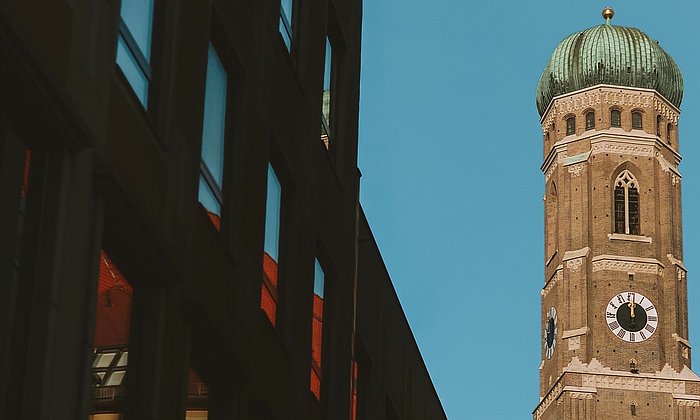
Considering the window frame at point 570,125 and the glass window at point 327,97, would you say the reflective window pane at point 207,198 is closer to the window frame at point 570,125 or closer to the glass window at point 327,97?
the glass window at point 327,97

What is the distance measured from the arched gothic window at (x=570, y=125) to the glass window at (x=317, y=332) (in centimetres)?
8650

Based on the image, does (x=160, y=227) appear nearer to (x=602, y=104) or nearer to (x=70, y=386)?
(x=70, y=386)

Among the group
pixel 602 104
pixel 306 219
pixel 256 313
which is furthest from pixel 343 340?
pixel 602 104

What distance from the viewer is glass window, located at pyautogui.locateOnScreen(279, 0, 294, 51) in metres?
21.5

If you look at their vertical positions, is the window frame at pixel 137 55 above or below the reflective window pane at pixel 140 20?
below

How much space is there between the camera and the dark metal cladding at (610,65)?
110062mm

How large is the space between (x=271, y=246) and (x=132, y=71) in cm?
582

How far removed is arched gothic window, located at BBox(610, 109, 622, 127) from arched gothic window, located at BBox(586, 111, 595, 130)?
106cm

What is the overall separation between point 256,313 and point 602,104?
9126 cm

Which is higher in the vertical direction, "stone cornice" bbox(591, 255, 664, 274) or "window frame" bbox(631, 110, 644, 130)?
"window frame" bbox(631, 110, 644, 130)

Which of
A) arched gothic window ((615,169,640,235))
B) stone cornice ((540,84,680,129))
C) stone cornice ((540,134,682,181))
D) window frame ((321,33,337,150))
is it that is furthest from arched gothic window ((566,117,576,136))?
window frame ((321,33,337,150))

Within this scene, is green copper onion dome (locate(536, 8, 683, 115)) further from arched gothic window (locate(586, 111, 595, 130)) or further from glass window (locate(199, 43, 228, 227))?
glass window (locate(199, 43, 228, 227))

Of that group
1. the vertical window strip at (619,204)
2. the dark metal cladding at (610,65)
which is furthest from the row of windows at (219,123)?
the dark metal cladding at (610,65)

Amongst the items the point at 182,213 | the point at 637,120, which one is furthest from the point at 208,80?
the point at 637,120
